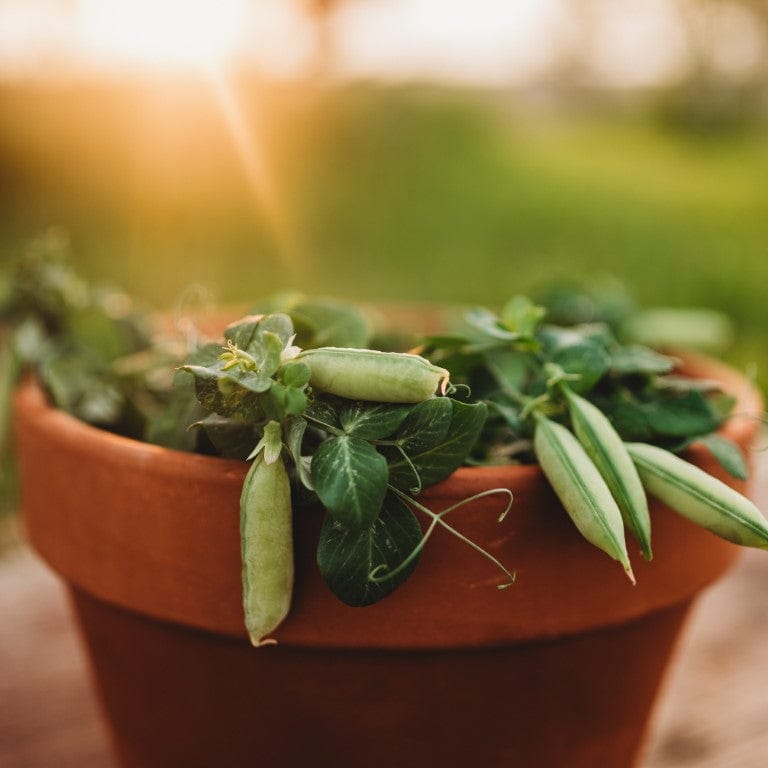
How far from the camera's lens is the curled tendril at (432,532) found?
0.42 metres

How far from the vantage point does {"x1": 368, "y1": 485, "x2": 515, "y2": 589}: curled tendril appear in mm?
419

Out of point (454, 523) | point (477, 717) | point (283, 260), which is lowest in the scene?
point (283, 260)

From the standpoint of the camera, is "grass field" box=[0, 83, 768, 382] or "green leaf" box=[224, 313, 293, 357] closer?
"green leaf" box=[224, 313, 293, 357]

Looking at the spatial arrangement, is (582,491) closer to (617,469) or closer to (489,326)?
(617,469)

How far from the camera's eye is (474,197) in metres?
2.91

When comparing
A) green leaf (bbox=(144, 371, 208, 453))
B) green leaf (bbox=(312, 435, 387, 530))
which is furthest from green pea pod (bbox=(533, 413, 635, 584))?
green leaf (bbox=(144, 371, 208, 453))

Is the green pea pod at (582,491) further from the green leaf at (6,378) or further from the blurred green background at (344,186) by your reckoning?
the blurred green background at (344,186)

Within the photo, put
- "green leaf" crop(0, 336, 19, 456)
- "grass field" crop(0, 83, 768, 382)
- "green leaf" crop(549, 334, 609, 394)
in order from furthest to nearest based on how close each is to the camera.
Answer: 1. "grass field" crop(0, 83, 768, 382)
2. "green leaf" crop(0, 336, 19, 456)
3. "green leaf" crop(549, 334, 609, 394)

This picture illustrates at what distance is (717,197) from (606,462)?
241 centimetres

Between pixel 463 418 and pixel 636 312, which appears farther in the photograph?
pixel 636 312

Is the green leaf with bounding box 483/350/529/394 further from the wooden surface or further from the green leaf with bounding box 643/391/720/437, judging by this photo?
the wooden surface

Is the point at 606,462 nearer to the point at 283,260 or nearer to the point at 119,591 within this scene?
the point at 119,591

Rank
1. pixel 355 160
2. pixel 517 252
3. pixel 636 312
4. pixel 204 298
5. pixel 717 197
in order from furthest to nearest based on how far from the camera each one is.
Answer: pixel 355 160 < pixel 717 197 < pixel 517 252 < pixel 636 312 < pixel 204 298

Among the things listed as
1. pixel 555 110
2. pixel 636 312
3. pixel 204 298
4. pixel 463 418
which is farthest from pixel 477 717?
pixel 555 110
